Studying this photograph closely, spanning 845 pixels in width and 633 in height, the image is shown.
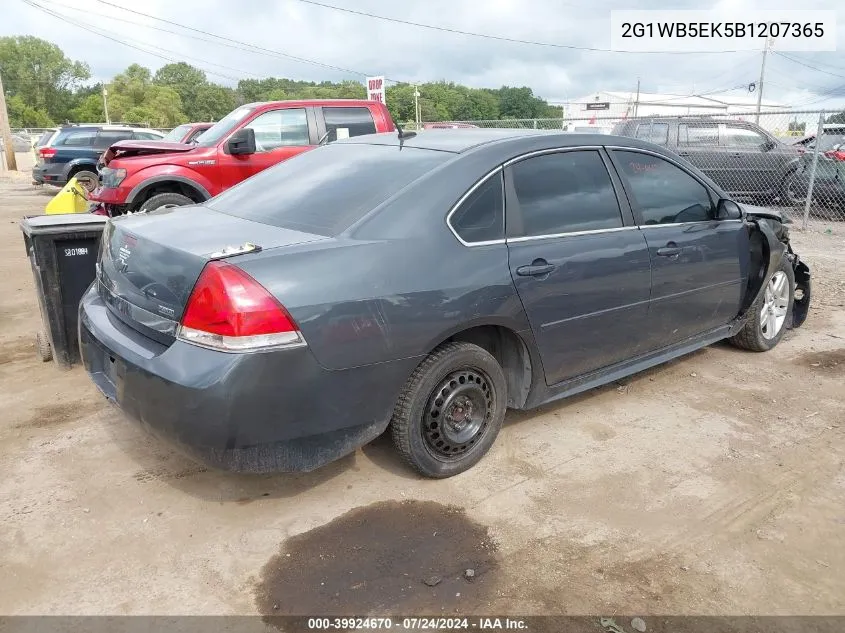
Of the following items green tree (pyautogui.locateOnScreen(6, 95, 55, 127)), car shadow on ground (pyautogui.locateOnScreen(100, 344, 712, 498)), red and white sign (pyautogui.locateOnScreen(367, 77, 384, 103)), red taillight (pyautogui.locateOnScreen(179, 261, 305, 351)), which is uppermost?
green tree (pyautogui.locateOnScreen(6, 95, 55, 127))

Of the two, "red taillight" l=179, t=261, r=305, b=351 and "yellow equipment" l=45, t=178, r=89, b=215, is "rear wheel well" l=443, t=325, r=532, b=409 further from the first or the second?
"yellow equipment" l=45, t=178, r=89, b=215

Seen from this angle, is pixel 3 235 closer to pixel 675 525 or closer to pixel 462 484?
pixel 462 484

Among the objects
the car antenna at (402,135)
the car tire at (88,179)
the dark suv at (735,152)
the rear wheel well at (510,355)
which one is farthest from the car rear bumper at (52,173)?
the rear wheel well at (510,355)

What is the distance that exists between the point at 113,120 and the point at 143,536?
296ft

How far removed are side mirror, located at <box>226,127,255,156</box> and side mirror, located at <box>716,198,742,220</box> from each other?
519cm

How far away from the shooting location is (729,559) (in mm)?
2729

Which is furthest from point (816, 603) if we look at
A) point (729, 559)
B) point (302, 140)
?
point (302, 140)

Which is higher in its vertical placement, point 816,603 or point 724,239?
point 724,239

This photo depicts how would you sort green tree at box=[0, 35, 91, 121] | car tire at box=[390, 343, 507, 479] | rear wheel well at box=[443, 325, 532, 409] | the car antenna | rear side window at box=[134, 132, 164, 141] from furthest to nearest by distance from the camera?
green tree at box=[0, 35, 91, 121], rear side window at box=[134, 132, 164, 141], the car antenna, rear wheel well at box=[443, 325, 532, 409], car tire at box=[390, 343, 507, 479]

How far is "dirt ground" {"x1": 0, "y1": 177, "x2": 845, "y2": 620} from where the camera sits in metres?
2.51

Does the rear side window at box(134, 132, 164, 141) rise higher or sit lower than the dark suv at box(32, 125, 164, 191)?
higher

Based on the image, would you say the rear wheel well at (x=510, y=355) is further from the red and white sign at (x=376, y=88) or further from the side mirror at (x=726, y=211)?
the red and white sign at (x=376, y=88)

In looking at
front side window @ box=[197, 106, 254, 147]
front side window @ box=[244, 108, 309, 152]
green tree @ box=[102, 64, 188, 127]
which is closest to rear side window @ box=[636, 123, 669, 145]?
front side window @ box=[244, 108, 309, 152]

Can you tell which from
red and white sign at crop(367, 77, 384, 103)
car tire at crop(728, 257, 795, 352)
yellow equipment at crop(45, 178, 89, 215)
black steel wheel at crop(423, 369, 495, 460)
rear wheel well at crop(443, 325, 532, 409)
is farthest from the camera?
red and white sign at crop(367, 77, 384, 103)
